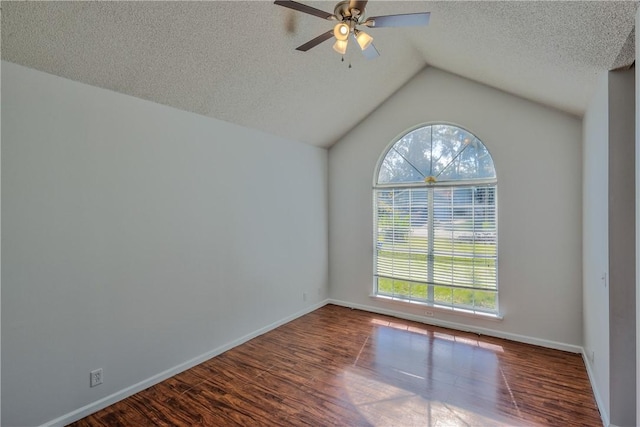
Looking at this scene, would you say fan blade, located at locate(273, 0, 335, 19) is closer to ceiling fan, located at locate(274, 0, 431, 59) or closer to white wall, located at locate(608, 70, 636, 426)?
ceiling fan, located at locate(274, 0, 431, 59)

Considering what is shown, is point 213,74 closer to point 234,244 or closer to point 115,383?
point 234,244

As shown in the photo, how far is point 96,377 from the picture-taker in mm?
2354

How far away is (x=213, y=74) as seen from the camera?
2.69 meters

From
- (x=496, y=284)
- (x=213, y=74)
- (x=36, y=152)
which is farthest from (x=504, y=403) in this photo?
(x=36, y=152)

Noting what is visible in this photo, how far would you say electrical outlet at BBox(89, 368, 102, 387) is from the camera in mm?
2332

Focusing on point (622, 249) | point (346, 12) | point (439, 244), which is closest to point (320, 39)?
point (346, 12)

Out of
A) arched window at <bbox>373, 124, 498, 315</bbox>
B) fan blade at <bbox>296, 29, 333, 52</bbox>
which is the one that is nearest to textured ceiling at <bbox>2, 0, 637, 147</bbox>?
fan blade at <bbox>296, 29, 333, 52</bbox>

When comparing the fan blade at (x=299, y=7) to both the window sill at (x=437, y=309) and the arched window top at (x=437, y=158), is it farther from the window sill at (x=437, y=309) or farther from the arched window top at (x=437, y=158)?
the window sill at (x=437, y=309)

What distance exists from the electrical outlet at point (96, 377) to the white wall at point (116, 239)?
0.04 meters

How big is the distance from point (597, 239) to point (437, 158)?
79.8 inches

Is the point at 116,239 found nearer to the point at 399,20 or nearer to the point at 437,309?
the point at 399,20

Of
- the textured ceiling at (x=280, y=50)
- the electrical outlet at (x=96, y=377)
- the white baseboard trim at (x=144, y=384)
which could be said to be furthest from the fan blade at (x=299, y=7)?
the white baseboard trim at (x=144, y=384)

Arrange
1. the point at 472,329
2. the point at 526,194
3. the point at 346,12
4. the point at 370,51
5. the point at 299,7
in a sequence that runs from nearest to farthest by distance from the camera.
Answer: the point at 299,7
the point at 346,12
the point at 370,51
the point at 526,194
the point at 472,329

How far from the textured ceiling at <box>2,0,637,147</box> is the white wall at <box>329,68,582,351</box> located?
0.86 feet
